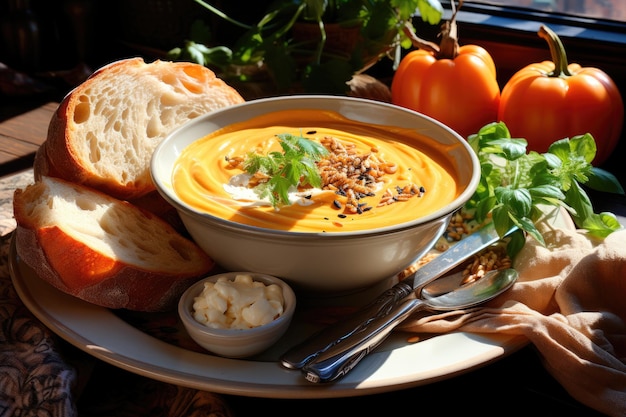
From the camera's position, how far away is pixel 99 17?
12.7 feet

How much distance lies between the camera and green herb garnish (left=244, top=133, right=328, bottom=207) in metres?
1.73

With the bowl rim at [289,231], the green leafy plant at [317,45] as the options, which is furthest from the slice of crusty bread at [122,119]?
the green leafy plant at [317,45]

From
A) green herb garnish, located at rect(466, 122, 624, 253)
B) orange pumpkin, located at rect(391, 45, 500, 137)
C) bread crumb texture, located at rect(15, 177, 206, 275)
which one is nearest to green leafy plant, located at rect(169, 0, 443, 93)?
orange pumpkin, located at rect(391, 45, 500, 137)

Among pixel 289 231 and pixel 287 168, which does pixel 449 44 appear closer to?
pixel 287 168

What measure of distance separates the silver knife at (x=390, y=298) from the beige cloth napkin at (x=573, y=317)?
0.08m

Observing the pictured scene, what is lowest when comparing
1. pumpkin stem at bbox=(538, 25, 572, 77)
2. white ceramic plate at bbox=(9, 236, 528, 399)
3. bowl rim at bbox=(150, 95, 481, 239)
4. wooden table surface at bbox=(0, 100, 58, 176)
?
wooden table surface at bbox=(0, 100, 58, 176)

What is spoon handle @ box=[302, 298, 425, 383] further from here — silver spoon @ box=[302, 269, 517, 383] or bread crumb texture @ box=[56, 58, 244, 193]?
bread crumb texture @ box=[56, 58, 244, 193]

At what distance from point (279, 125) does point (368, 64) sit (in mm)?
930

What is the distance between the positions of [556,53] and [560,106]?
212 millimetres

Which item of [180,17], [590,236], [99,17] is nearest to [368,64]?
[180,17]

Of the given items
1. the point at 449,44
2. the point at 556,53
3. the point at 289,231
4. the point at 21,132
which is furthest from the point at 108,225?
the point at 556,53

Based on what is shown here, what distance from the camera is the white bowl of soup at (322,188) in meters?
1.62

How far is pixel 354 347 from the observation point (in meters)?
1.50

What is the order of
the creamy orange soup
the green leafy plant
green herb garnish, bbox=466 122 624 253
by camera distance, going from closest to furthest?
the creamy orange soup, green herb garnish, bbox=466 122 624 253, the green leafy plant
